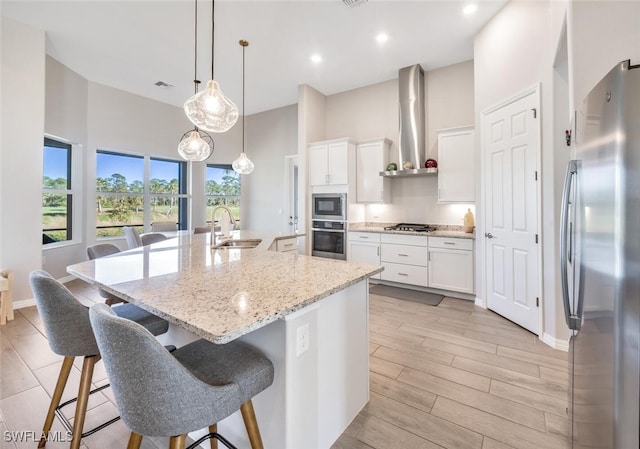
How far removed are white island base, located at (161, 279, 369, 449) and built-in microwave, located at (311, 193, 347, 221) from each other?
10.3 ft

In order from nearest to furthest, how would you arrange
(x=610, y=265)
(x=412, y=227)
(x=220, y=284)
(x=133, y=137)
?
1. (x=610, y=265)
2. (x=220, y=284)
3. (x=412, y=227)
4. (x=133, y=137)

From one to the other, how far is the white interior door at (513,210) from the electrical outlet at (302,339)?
8.59 ft

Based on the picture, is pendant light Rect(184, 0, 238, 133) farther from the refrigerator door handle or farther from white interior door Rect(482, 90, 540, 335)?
white interior door Rect(482, 90, 540, 335)

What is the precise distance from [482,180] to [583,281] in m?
2.76

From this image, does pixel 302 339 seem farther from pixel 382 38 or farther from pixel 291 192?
pixel 291 192

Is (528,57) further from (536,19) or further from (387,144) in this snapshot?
(387,144)

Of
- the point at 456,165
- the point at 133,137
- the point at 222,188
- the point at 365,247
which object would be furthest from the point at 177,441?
the point at 222,188

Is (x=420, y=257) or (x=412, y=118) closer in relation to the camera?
(x=420, y=257)

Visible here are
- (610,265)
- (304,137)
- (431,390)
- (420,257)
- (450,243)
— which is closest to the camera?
(610,265)

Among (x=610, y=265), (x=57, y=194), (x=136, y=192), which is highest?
(x=136, y=192)

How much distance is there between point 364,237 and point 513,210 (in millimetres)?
2128

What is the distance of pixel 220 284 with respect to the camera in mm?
1411

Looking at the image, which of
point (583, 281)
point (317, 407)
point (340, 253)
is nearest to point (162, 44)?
point (340, 253)

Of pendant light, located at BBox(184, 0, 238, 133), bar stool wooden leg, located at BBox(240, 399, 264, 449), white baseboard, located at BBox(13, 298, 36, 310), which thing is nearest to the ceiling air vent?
pendant light, located at BBox(184, 0, 238, 133)
